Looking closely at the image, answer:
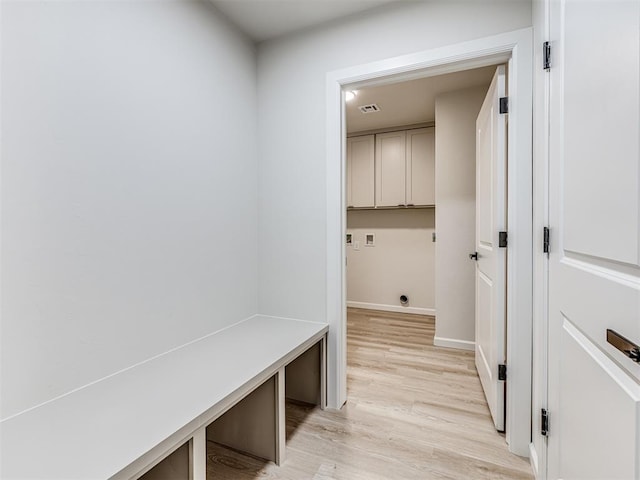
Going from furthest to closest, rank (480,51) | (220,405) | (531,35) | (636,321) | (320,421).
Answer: (320,421) → (480,51) → (531,35) → (220,405) → (636,321)

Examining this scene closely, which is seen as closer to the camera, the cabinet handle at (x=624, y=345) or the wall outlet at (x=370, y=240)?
the cabinet handle at (x=624, y=345)

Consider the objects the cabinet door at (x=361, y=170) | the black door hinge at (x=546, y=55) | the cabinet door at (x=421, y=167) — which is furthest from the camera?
the cabinet door at (x=361, y=170)

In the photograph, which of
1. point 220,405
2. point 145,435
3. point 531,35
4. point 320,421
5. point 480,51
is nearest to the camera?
point 145,435

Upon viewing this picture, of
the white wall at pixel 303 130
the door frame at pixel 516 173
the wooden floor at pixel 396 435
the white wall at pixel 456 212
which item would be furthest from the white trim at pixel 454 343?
the white wall at pixel 303 130

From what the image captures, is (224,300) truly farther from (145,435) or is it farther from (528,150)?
(528,150)

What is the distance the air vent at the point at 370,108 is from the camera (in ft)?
10.7

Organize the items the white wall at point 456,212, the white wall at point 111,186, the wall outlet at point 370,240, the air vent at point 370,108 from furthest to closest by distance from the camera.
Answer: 1. the wall outlet at point 370,240
2. the air vent at point 370,108
3. the white wall at point 456,212
4. the white wall at point 111,186

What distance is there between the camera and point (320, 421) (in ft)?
6.01

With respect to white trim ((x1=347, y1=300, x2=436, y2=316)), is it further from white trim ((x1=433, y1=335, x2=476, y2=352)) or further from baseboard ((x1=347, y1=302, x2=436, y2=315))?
white trim ((x1=433, y1=335, x2=476, y2=352))

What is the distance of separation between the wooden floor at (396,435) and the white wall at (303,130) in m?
0.65

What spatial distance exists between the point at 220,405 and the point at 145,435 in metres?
0.25

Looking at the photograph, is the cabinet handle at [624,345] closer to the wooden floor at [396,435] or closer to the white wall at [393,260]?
the wooden floor at [396,435]

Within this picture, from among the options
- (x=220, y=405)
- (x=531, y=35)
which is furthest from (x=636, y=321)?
(x=531, y=35)

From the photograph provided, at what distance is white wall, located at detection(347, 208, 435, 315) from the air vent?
4.52 feet
